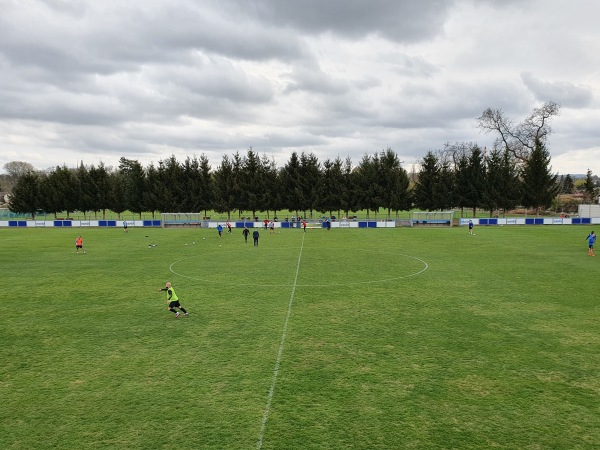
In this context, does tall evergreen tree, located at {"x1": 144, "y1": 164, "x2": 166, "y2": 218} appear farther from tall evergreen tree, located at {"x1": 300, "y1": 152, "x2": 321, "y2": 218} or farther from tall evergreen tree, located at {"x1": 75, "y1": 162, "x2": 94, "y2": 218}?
tall evergreen tree, located at {"x1": 300, "y1": 152, "x2": 321, "y2": 218}

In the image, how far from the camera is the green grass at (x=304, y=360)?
28.6 feet

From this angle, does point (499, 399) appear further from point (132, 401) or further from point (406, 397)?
point (132, 401)

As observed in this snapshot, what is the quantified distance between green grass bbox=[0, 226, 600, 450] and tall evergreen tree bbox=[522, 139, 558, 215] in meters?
51.0

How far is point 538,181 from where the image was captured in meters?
69.4

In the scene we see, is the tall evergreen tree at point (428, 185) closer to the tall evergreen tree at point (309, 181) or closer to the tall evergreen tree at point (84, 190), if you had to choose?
the tall evergreen tree at point (309, 181)

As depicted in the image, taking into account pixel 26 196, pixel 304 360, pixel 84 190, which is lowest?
pixel 304 360

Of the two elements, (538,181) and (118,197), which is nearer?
(538,181)

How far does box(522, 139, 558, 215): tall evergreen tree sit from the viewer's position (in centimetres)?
6944

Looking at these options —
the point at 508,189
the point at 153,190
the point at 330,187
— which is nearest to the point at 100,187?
the point at 153,190

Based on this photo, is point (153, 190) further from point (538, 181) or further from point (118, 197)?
point (538, 181)

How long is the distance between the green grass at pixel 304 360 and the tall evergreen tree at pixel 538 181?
5095 centimetres

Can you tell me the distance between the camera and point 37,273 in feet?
85.4

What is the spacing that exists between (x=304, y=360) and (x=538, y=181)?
70.9m

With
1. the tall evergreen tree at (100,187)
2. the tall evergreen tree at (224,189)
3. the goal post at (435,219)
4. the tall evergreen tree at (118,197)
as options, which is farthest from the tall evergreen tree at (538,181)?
the tall evergreen tree at (100,187)
